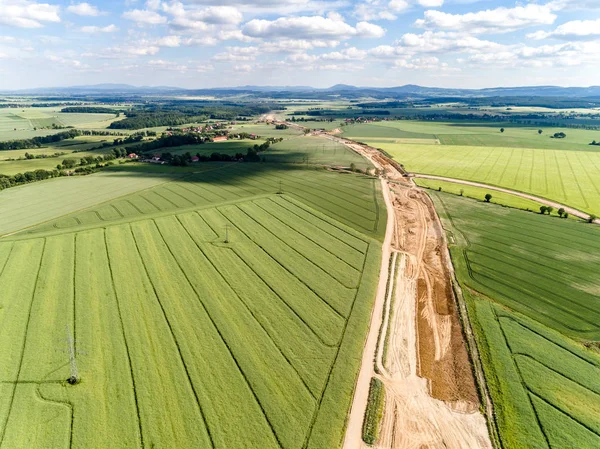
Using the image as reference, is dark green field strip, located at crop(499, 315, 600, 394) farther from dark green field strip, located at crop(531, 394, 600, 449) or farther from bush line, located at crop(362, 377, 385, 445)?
bush line, located at crop(362, 377, 385, 445)

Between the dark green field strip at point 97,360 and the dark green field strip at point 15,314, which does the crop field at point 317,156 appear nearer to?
the dark green field strip at point 15,314

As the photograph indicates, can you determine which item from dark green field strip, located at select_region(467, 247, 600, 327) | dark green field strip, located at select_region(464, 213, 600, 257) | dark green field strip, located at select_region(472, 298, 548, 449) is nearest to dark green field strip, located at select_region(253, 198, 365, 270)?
dark green field strip, located at select_region(472, 298, 548, 449)

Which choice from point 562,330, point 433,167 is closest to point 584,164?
point 433,167

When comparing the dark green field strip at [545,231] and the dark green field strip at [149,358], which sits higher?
the dark green field strip at [545,231]

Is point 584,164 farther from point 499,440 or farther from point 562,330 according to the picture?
point 499,440

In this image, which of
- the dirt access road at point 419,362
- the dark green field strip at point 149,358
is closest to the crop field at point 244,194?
the dirt access road at point 419,362

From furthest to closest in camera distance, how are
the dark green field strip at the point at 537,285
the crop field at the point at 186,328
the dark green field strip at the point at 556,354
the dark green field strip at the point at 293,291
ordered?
the dark green field strip at the point at 537,285 < the dark green field strip at the point at 293,291 < the dark green field strip at the point at 556,354 < the crop field at the point at 186,328

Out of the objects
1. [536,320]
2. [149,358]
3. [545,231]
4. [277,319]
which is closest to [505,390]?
[536,320]
